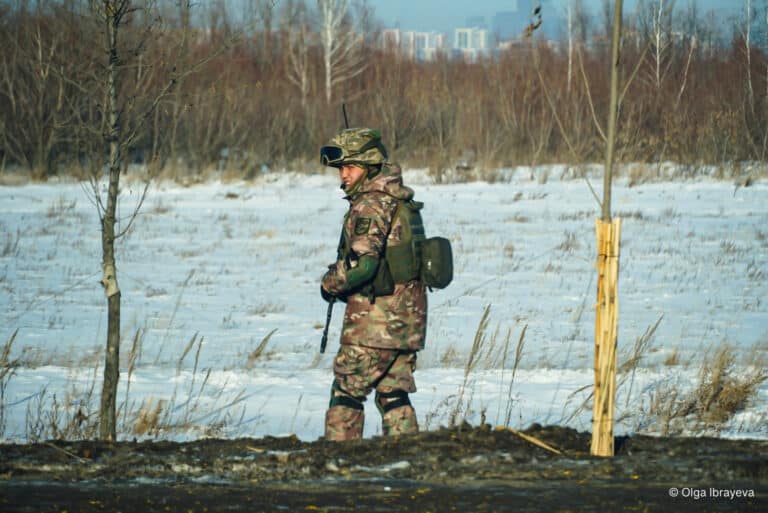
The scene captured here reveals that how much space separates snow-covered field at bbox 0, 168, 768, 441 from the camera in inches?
283

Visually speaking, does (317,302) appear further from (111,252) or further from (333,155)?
(333,155)

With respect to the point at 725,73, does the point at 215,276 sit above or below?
below

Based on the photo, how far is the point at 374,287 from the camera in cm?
488

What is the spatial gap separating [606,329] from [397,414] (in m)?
1.24

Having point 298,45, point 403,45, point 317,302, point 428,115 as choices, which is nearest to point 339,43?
point 298,45

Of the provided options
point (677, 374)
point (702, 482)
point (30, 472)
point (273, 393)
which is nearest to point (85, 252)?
point (273, 393)

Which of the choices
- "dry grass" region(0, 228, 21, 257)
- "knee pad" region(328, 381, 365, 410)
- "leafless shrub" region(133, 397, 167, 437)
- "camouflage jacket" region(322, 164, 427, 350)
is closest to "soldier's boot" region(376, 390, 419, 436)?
"knee pad" region(328, 381, 365, 410)

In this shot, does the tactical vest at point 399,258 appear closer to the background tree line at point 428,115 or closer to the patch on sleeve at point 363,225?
the patch on sleeve at point 363,225

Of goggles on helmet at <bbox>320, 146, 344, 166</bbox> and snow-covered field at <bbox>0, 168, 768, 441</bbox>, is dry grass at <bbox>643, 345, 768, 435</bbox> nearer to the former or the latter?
snow-covered field at <bbox>0, 168, 768, 441</bbox>

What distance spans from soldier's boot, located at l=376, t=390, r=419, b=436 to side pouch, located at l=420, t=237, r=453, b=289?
1.94 ft

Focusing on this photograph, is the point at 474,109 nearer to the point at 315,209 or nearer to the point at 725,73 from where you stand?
the point at 725,73

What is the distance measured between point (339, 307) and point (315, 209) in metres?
8.84

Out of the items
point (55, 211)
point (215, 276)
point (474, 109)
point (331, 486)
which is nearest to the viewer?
point (331, 486)

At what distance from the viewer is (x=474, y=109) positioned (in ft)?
94.6
